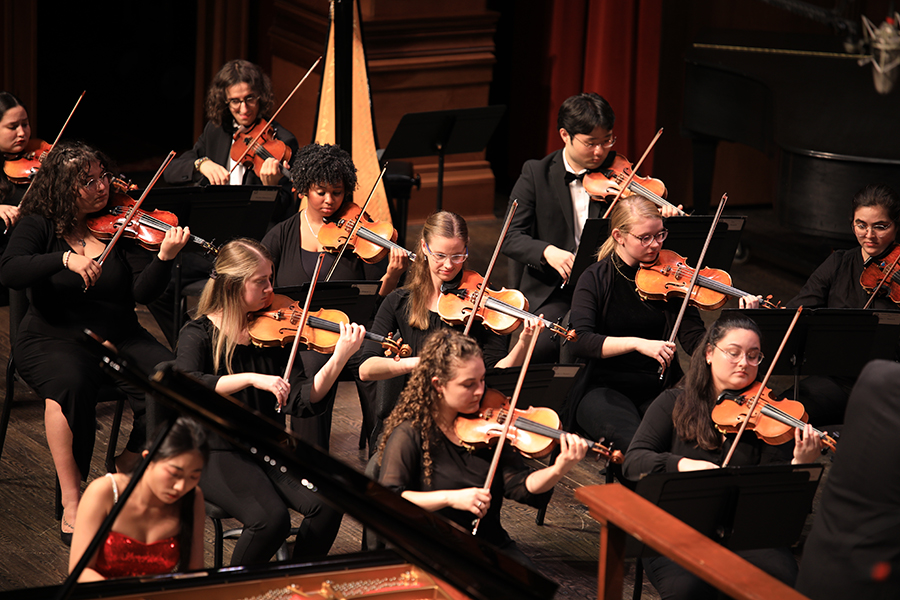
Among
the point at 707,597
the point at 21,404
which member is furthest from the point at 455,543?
the point at 21,404

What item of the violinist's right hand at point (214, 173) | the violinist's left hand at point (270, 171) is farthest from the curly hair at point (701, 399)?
the violinist's right hand at point (214, 173)

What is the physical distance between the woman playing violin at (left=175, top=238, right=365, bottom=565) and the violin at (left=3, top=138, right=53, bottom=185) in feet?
4.44

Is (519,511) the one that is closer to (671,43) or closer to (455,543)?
(455,543)

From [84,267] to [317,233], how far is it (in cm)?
87

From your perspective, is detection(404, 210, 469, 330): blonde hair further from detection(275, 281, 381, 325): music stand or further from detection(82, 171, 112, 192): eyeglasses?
→ detection(82, 171, 112, 192): eyeglasses

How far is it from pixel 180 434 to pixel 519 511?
169 centimetres

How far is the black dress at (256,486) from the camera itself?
2.71 meters

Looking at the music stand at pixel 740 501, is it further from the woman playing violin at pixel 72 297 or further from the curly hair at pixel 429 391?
the woman playing violin at pixel 72 297

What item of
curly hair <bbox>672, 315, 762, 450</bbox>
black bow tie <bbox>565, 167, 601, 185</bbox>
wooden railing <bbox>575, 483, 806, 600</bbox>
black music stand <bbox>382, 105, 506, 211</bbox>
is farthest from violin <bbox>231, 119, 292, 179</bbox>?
wooden railing <bbox>575, 483, 806, 600</bbox>

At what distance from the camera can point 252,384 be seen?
2.83 m

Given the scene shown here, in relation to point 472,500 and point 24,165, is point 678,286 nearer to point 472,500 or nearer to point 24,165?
point 472,500

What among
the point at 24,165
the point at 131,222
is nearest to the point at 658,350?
the point at 131,222

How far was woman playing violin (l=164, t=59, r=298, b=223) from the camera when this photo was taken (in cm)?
425

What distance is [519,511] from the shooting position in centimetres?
354
